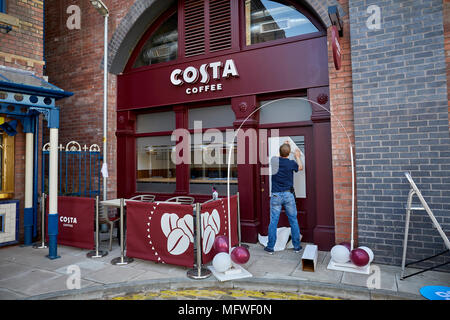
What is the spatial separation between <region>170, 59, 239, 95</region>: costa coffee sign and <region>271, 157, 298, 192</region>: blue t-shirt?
2264 mm

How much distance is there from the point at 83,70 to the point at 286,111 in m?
5.87

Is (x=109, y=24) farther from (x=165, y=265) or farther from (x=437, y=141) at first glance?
(x=437, y=141)

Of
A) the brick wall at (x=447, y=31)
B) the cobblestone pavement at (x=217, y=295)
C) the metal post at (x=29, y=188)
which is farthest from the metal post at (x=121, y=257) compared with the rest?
the brick wall at (x=447, y=31)

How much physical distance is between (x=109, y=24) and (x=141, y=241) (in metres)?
6.10

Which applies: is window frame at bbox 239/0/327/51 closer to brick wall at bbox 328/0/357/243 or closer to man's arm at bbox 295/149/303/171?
brick wall at bbox 328/0/357/243

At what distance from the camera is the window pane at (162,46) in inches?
299

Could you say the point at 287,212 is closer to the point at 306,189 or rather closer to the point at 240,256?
the point at 306,189

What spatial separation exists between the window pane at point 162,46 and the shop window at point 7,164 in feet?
11.7

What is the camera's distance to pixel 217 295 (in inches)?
152

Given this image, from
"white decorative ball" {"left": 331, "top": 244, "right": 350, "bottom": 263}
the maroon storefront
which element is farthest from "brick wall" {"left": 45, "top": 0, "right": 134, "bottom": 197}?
"white decorative ball" {"left": 331, "top": 244, "right": 350, "bottom": 263}

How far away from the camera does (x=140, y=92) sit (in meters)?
7.61

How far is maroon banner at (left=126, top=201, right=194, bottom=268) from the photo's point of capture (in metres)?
4.48

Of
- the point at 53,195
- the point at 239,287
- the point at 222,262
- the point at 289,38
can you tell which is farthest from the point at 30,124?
the point at 289,38
